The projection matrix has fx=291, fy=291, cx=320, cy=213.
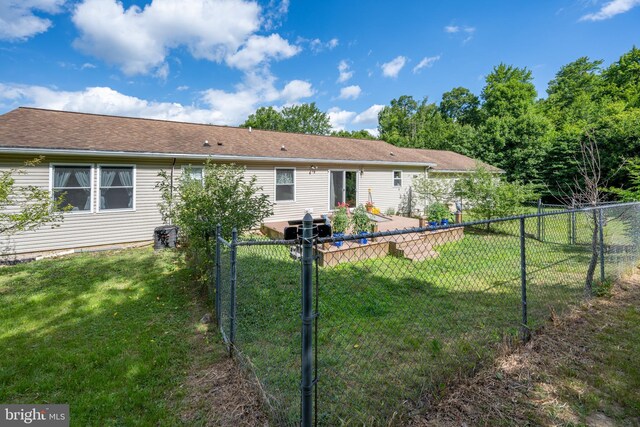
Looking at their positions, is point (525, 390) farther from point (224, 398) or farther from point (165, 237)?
point (165, 237)

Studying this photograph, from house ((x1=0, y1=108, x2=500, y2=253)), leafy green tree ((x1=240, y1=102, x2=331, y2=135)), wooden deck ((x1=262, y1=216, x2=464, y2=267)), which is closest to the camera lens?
wooden deck ((x1=262, y1=216, x2=464, y2=267))

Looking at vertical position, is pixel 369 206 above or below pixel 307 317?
above

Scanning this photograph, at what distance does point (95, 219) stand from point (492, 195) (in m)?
12.8

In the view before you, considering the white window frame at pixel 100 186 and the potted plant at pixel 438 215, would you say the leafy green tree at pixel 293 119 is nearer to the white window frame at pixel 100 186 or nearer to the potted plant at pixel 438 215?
the potted plant at pixel 438 215

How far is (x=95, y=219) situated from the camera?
810cm

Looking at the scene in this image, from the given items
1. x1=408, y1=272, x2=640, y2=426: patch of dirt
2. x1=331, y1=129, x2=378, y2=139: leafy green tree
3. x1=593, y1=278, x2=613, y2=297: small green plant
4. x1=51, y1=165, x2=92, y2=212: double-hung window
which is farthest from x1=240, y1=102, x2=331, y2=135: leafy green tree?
x1=408, y1=272, x2=640, y2=426: patch of dirt

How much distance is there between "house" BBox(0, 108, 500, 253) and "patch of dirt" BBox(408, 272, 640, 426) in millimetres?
8792

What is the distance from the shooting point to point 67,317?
4160 millimetres

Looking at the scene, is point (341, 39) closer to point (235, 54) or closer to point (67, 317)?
point (235, 54)

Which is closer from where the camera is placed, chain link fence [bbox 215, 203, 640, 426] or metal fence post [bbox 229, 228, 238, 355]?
chain link fence [bbox 215, 203, 640, 426]

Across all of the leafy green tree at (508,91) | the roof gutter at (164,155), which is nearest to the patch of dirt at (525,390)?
the roof gutter at (164,155)

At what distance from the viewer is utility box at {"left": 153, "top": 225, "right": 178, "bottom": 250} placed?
8.12 m

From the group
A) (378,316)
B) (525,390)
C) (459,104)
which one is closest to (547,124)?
(459,104)

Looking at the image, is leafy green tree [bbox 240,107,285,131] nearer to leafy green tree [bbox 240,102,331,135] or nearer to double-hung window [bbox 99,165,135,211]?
leafy green tree [bbox 240,102,331,135]
